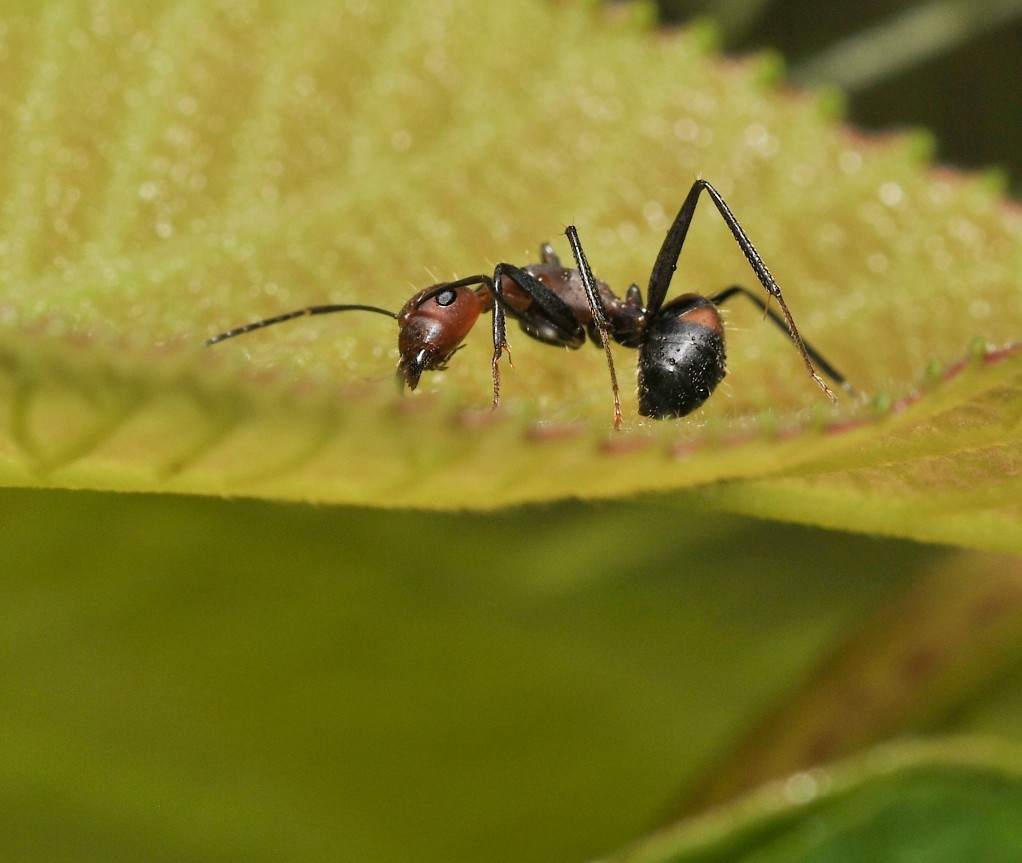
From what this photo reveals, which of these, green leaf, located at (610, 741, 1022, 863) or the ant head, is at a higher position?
the ant head

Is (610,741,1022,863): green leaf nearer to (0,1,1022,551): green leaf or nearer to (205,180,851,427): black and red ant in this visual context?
(0,1,1022,551): green leaf

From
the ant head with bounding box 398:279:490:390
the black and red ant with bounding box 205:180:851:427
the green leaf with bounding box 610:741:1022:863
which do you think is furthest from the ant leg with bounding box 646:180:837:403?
the green leaf with bounding box 610:741:1022:863

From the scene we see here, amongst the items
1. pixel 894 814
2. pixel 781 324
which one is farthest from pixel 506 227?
pixel 894 814

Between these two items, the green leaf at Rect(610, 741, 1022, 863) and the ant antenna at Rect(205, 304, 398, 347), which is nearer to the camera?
the green leaf at Rect(610, 741, 1022, 863)

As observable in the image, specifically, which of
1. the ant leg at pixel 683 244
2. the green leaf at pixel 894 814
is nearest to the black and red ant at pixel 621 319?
the ant leg at pixel 683 244

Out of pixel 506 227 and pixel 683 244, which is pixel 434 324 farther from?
pixel 683 244

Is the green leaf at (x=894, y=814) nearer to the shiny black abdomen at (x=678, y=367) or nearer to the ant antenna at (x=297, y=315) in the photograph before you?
the ant antenna at (x=297, y=315)

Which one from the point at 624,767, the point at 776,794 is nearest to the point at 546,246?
the point at 624,767

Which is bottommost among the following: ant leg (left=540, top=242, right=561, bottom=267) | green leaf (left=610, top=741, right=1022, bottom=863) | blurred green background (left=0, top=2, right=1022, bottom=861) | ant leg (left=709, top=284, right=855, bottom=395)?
green leaf (left=610, top=741, right=1022, bottom=863)
